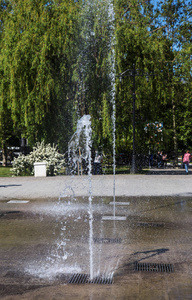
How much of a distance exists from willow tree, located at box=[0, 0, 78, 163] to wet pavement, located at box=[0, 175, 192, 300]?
42.6 ft

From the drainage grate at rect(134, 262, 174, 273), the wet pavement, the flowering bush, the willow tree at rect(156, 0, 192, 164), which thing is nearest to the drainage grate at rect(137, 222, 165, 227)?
the wet pavement

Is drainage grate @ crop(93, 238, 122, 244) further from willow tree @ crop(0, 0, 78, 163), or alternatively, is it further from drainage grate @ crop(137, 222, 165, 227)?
willow tree @ crop(0, 0, 78, 163)

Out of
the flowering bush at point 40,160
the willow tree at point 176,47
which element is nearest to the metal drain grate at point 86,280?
the flowering bush at point 40,160

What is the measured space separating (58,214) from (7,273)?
5.00 meters

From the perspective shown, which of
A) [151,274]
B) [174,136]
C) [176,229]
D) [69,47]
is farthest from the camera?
[174,136]

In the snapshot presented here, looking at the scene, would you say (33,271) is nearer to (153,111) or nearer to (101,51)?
(101,51)

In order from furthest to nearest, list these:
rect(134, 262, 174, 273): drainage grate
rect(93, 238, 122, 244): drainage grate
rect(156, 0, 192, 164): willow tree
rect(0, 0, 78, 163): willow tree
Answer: rect(156, 0, 192, 164): willow tree
rect(0, 0, 78, 163): willow tree
rect(93, 238, 122, 244): drainage grate
rect(134, 262, 174, 273): drainage grate

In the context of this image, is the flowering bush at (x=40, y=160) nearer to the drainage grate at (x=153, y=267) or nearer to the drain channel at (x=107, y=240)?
the drain channel at (x=107, y=240)

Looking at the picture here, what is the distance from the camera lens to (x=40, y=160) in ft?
84.3

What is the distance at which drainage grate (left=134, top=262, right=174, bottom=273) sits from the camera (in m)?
5.88

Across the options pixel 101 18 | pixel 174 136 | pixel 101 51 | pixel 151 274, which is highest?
pixel 101 18

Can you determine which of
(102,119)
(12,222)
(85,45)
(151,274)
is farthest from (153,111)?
(151,274)

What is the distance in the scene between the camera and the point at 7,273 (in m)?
5.81

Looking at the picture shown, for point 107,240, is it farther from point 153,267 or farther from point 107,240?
→ point 153,267
